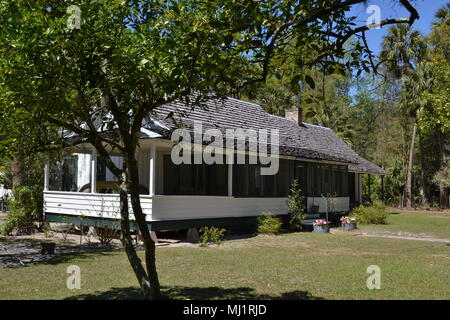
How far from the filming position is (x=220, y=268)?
10.3 m

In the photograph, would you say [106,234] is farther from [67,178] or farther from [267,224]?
[67,178]

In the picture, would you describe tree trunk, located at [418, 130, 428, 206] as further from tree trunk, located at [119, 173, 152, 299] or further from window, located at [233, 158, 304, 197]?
tree trunk, located at [119, 173, 152, 299]

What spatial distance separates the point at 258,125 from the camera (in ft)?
72.3

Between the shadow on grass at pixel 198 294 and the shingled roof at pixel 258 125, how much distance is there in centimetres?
723

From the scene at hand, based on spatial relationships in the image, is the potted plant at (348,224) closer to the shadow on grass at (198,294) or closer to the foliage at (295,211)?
the foliage at (295,211)

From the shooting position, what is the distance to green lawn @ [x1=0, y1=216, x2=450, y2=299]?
7.70 meters

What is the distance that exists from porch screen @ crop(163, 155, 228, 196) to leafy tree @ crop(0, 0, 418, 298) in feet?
44.3

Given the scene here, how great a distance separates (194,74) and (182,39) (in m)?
0.57

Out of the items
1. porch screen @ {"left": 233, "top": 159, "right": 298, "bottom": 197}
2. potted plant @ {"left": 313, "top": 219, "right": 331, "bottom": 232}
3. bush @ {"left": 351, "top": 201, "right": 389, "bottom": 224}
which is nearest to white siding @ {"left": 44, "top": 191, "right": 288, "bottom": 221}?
porch screen @ {"left": 233, "top": 159, "right": 298, "bottom": 197}

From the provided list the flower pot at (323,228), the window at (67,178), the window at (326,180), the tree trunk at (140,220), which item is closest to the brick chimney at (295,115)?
the window at (326,180)

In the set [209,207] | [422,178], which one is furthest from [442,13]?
[209,207]

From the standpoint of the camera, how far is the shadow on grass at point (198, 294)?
23.9 feet
